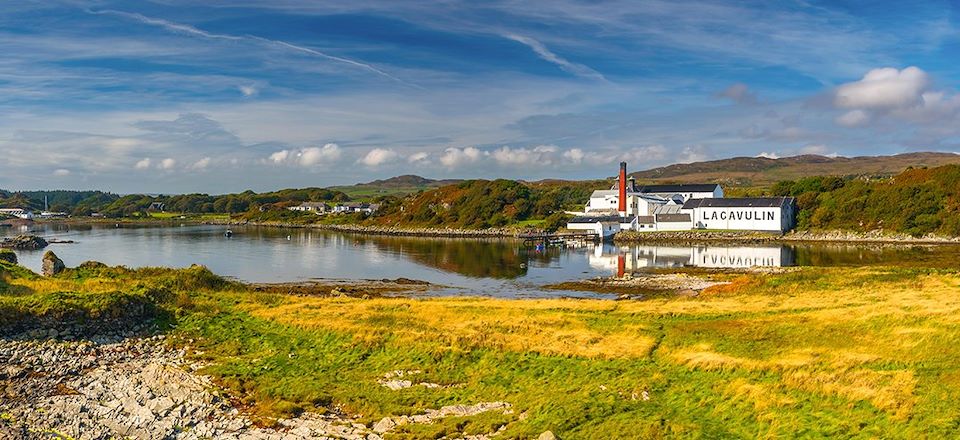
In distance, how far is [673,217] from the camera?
423 ft

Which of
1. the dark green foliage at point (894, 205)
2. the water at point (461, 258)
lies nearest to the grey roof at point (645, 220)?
the water at point (461, 258)

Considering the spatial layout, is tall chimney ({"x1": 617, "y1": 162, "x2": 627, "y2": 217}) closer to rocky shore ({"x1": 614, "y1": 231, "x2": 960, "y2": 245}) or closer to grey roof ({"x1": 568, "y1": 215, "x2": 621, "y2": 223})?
grey roof ({"x1": 568, "y1": 215, "x2": 621, "y2": 223})

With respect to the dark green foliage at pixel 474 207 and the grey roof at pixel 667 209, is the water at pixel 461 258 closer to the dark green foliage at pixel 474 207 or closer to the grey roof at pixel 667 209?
the grey roof at pixel 667 209

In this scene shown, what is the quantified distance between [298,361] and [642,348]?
12404 mm

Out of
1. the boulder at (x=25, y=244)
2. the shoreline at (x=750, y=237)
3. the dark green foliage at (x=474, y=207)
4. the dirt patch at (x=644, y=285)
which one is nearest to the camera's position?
the dirt patch at (x=644, y=285)

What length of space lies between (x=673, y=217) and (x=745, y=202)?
43.5 ft

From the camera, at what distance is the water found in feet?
237

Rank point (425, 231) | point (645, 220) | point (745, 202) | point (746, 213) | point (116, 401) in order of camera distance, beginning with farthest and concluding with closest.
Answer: point (425, 231) < point (645, 220) < point (745, 202) < point (746, 213) < point (116, 401)

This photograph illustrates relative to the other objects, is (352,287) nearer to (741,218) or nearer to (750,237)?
(750,237)

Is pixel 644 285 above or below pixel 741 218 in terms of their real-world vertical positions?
below

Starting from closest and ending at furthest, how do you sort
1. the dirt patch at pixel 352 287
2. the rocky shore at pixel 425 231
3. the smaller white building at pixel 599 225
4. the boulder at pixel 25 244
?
the dirt patch at pixel 352 287 → the boulder at pixel 25 244 → the smaller white building at pixel 599 225 → the rocky shore at pixel 425 231

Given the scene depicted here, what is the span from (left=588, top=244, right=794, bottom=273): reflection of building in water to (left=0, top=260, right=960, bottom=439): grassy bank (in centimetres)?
4349

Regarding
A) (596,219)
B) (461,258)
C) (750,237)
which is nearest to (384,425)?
(461,258)

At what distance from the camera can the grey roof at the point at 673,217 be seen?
420 ft
